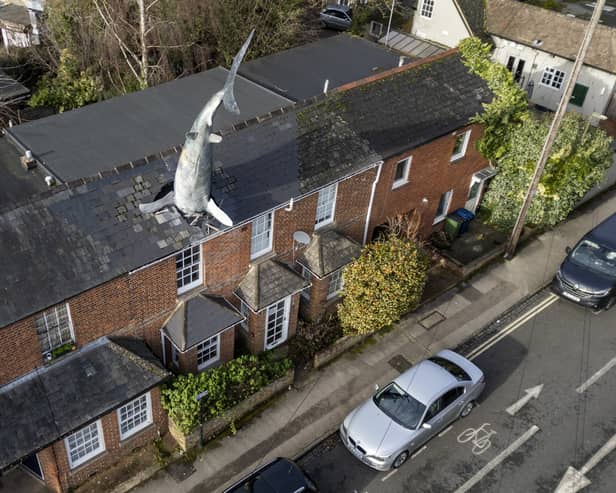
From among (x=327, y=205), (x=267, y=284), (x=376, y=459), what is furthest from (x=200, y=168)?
(x=376, y=459)

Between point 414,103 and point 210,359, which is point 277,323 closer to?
point 210,359

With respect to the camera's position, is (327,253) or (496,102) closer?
(327,253)

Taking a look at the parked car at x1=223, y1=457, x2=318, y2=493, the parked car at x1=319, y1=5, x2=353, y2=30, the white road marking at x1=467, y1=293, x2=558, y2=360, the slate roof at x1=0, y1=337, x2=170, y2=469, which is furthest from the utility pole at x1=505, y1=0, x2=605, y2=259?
the parked car at x1=319, y1=5, x2=353, y2=30

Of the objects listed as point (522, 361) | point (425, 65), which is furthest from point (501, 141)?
point (522, 361)

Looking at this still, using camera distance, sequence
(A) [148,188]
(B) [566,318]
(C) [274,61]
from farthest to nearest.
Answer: (C) [274,61], (B) [566,318], (A) [148,188]

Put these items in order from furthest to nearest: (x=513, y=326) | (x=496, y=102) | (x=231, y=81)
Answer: (x=496, y=102) → (x=513, y=326) → (x=231, y=81)

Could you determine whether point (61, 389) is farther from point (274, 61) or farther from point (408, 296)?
point (274, 61)

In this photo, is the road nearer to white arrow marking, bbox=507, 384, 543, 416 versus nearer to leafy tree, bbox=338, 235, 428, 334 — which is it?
white arrow marking, bbox=507, 384, 543, 416
